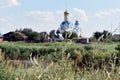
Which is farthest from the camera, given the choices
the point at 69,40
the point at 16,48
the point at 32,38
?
the point at 32,38

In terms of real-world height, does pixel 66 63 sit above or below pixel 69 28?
below

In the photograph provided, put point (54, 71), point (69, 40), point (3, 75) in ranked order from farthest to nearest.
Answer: point (3, 75)
point (69, 40)
point (54, 71)

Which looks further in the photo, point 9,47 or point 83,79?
point 9,47

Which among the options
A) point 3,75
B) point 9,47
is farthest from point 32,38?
point 3,75

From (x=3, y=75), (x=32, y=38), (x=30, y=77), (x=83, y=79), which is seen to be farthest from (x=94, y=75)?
(x=32, y=38)

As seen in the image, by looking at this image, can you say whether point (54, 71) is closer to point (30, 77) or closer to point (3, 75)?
point (30, 77)

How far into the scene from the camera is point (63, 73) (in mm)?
4008

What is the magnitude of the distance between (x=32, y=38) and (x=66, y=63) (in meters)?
68.3

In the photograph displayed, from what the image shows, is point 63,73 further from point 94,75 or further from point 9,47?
point 9,47

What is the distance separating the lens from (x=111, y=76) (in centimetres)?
389

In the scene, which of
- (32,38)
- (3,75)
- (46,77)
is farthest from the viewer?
(32,38)

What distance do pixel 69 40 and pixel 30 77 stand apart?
709 mm

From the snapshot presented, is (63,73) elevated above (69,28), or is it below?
below

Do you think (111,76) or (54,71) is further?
(54,71)
